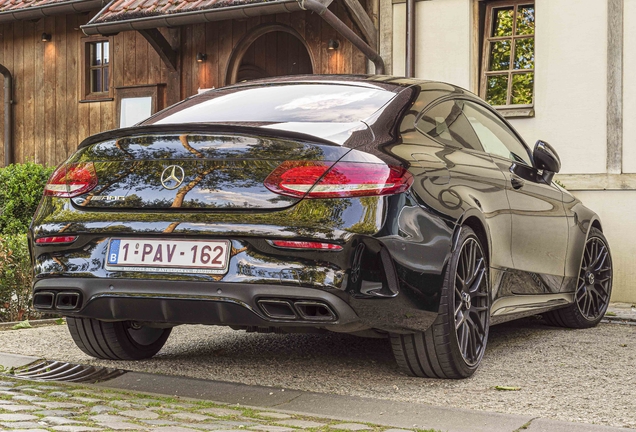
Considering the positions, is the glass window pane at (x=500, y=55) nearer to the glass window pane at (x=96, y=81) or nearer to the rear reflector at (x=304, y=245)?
the glass window pane at (x=96, y=81)

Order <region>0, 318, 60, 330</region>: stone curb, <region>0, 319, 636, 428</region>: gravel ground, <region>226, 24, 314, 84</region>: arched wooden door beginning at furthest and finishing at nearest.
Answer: <region>226, 24, 314, 84</region>: arched wooden door
<region>0, 318, 60, 330</region>: stone curb
<region>0, 319, 636, 428</region>: gravel ground

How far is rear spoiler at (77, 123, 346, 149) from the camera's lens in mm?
4199

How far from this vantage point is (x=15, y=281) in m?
7.27

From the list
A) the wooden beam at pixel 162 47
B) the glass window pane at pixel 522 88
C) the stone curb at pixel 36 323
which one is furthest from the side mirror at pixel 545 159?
the wooden beam at pixel 162 47

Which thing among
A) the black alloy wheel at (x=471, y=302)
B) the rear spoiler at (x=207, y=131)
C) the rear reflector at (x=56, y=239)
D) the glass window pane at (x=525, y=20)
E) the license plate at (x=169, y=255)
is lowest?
the black alloy wheel at (x=471, y=302)

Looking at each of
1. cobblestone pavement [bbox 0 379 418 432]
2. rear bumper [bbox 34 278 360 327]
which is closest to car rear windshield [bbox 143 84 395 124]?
rear bumper [bbox 34 278 360 327]

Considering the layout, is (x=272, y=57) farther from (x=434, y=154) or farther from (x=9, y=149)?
(x=434, y=154)

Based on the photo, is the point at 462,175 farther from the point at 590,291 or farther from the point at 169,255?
the point at 590,291

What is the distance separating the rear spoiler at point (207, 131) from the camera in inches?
Result: 165

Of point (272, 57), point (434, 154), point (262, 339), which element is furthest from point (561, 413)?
point (272, 57)

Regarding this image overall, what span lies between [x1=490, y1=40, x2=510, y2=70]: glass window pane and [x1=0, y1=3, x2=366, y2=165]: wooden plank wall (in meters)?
2.34

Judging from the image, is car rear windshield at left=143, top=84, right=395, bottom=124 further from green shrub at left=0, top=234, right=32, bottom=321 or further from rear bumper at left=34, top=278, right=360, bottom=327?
green shrub at left=0, top=234, right=32, bottom=321

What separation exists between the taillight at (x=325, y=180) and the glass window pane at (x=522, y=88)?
22.4 feet

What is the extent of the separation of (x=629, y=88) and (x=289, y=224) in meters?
6.67
